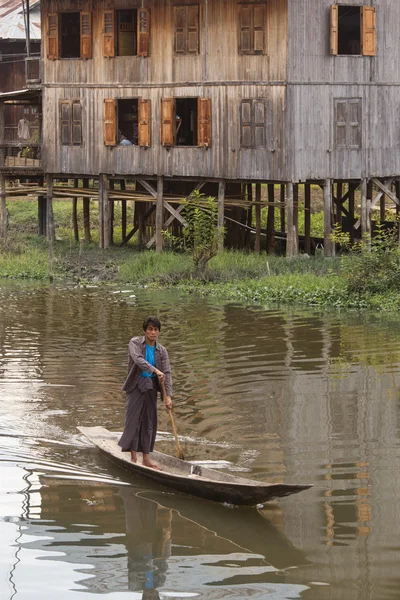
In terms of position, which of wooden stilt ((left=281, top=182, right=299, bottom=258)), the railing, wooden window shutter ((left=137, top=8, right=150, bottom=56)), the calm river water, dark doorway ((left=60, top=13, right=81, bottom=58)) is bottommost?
the calm river water

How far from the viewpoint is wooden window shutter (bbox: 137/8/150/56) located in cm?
2870

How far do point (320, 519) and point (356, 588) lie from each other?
1474 mm

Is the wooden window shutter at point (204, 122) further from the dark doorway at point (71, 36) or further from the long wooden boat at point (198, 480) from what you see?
the long wooden boat at point (198, 480)

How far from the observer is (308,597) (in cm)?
873

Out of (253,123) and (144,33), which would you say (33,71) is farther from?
(253,123)

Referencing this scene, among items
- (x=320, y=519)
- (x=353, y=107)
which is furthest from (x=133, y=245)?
(x=320, y=519)

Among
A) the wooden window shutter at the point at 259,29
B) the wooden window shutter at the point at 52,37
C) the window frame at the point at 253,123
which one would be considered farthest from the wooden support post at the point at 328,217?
the wooden window shutter at the point at 52,37

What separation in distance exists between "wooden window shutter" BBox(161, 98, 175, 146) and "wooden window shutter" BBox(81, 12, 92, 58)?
2.50 meters

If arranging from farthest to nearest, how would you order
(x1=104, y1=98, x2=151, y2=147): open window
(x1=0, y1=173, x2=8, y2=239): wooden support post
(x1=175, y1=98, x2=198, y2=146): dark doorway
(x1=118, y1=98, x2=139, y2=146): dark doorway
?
(x1=118, y1=98, x2=139, y2=146): dark doorway, (x1=175, y1=98, x2=198, y2=146): dark doorway, (x1=0, y1=173, x2=8, y2=239): wooden support post, (x1=104, y1=98, x2=151, y2=147): open window

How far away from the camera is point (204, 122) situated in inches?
1112

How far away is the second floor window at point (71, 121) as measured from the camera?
29984mm

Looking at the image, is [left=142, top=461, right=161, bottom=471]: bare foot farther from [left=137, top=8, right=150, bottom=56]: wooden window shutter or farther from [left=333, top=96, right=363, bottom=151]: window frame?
[left=137, top=8, right=150, bottom=56]: wooden window shutter

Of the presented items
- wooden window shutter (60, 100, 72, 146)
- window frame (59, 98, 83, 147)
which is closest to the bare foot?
window frame (59, 98, 83, 147)

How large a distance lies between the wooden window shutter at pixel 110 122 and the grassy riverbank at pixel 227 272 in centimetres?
292
